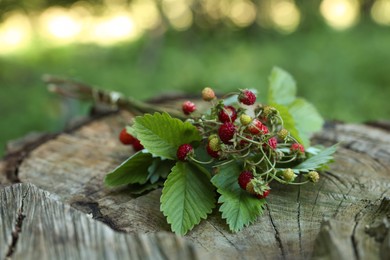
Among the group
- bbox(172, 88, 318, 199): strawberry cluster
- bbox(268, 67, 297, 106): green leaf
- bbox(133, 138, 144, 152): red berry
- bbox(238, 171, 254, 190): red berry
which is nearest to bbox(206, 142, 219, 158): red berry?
bbox(172, 88, 318, 199): strawberry cluster

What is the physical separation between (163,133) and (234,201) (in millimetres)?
272

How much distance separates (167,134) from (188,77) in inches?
127

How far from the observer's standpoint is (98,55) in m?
6.06

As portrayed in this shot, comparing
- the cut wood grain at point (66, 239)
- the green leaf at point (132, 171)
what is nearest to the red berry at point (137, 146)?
the green leaf at point (132, 171)

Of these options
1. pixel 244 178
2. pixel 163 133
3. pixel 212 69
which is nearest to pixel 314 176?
pixel 244 178

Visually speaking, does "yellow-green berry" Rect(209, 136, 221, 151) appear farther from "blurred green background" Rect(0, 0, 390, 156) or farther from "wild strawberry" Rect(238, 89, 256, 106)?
"blurred green background" Rect(0, 0, 390, 156)

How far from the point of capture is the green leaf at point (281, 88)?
182 cm

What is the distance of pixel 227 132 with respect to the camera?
1392mm

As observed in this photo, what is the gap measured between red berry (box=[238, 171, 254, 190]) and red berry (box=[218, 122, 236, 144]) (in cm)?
10

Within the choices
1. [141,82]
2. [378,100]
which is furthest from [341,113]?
[141,82]

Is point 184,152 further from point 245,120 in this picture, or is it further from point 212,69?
point 212,69

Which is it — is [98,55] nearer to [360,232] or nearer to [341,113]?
[341,113]

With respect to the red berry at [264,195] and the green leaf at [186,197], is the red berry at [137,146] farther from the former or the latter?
the red berry at [264,195]

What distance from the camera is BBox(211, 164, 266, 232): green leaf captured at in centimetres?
130
